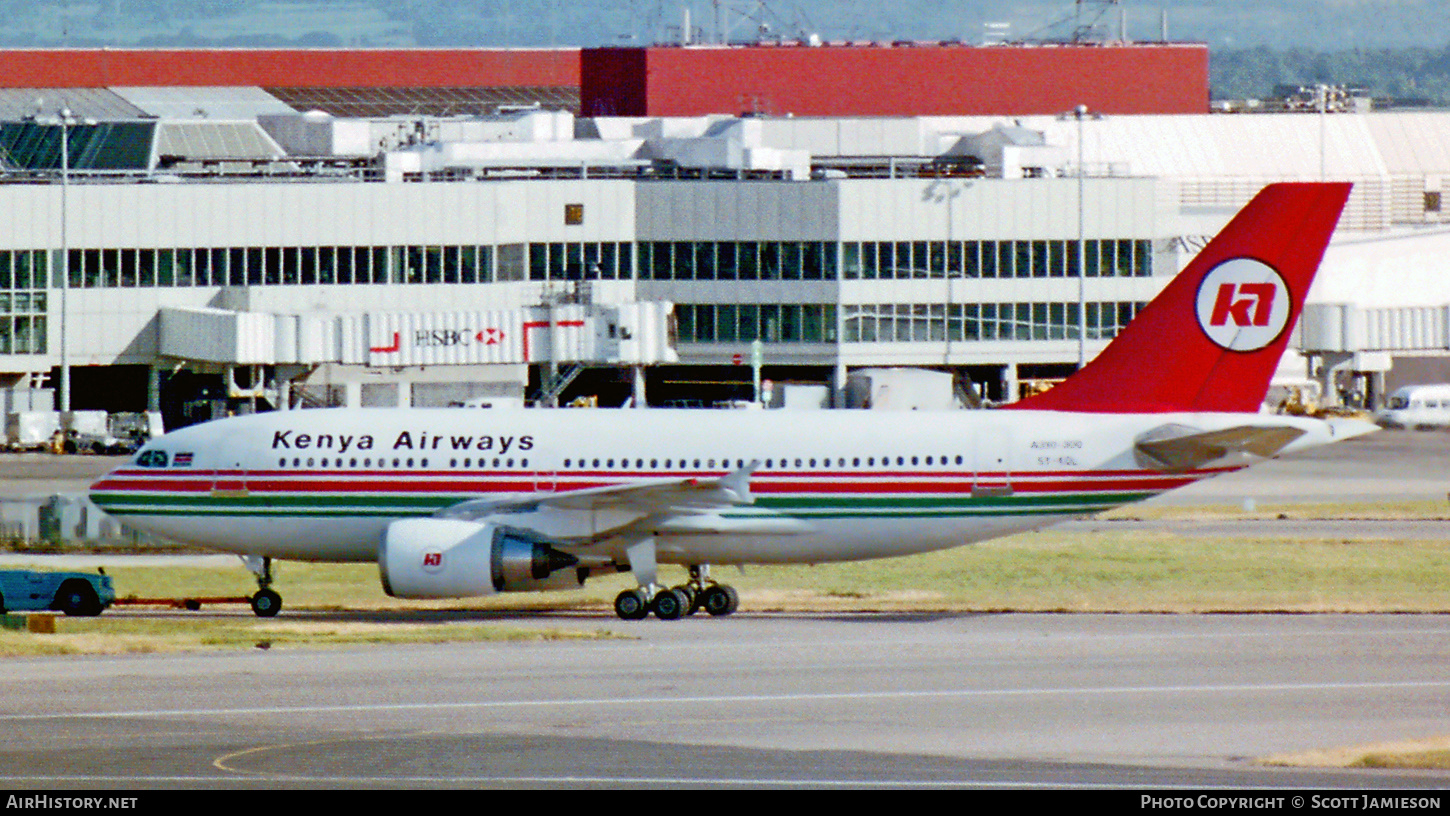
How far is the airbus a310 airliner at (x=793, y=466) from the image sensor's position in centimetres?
4609

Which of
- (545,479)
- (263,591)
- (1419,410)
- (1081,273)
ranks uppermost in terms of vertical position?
(1081,273)

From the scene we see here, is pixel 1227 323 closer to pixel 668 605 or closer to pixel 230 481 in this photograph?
pixel 668 605

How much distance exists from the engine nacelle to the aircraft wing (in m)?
0.57

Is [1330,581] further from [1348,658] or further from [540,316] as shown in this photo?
[540,316]

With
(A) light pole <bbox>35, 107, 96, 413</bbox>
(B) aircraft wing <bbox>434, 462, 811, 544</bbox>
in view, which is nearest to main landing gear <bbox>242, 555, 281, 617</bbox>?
(B) aircraft wing <bbox>434, 462, 811, 544</bbox>

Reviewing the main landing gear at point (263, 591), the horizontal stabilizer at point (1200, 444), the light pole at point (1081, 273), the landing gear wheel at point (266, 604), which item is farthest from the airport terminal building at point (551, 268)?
the horizontal stabilizer at point (1200, 444)

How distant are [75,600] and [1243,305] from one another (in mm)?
24938

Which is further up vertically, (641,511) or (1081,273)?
(1081,273)

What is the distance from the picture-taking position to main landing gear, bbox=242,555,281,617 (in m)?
46.4

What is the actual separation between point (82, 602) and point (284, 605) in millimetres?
4536

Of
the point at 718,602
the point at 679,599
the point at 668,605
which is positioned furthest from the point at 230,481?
the point at 718,602

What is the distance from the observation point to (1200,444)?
148 ft

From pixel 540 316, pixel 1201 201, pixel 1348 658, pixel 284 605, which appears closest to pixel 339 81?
pixel 1201 201

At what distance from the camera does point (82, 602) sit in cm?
4669
